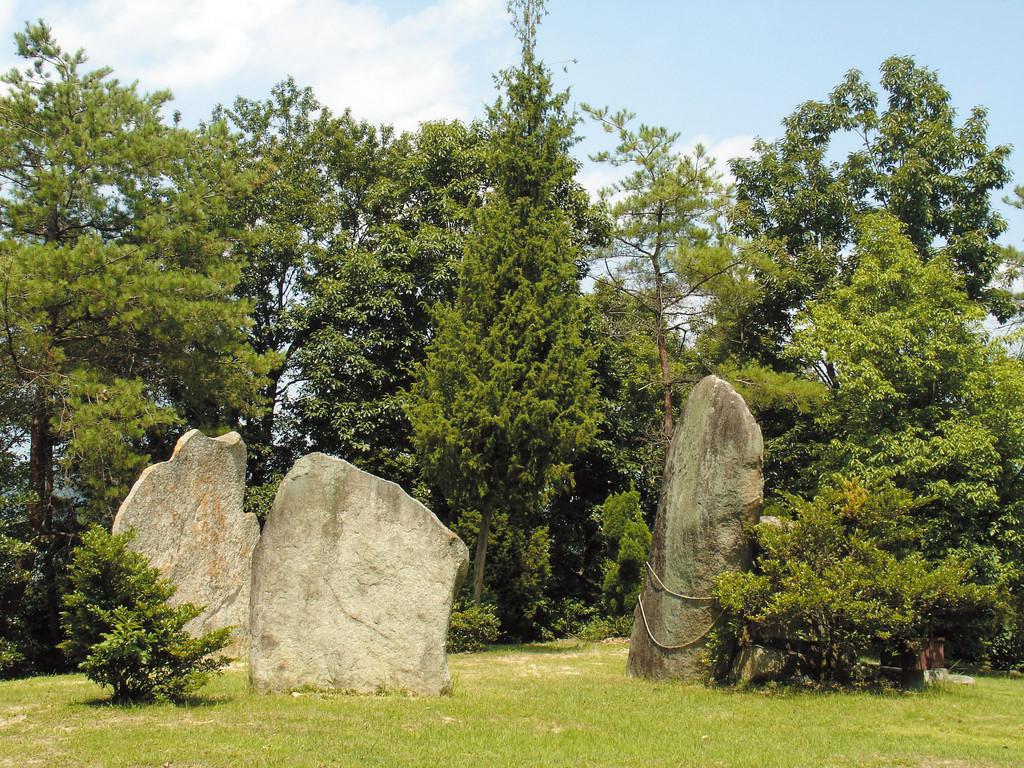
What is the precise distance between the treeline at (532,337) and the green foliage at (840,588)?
0.14 feet

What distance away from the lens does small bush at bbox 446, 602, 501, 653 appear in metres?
16.2

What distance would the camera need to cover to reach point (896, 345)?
672 inches

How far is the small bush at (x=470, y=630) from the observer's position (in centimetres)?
1620

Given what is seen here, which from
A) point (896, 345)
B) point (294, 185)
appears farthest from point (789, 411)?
point (294, 185)

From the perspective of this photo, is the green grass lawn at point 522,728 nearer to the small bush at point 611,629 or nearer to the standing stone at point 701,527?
the standing stone at point 701,527

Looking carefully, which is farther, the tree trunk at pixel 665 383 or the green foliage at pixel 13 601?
the tree trunk at pixel 665 383

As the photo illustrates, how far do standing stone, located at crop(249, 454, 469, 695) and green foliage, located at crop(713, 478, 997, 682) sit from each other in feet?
11.1

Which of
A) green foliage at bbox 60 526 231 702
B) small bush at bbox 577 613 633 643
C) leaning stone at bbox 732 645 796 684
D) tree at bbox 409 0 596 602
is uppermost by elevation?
tree at bbox 409 0 596 602

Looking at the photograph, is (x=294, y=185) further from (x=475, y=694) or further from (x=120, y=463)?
(x=475, y=694)

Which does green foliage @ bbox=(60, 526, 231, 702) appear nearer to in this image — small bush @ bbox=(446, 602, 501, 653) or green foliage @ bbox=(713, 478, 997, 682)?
green foliage @ bbox=(713, 478, 997, 682)

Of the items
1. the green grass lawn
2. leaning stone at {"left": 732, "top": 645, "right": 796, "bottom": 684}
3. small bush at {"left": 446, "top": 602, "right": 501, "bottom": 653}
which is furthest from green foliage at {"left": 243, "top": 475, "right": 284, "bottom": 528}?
leaning stone at {"left": 732, "top": 645, "right": 796, "bottom": 684}

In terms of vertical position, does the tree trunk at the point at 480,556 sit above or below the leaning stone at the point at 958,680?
above

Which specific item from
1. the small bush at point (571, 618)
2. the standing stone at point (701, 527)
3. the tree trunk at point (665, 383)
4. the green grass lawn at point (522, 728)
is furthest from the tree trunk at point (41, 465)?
the tree trunk at point (665, 383)

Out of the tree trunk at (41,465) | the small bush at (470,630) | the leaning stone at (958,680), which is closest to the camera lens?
the leaning stone at (958,680)
